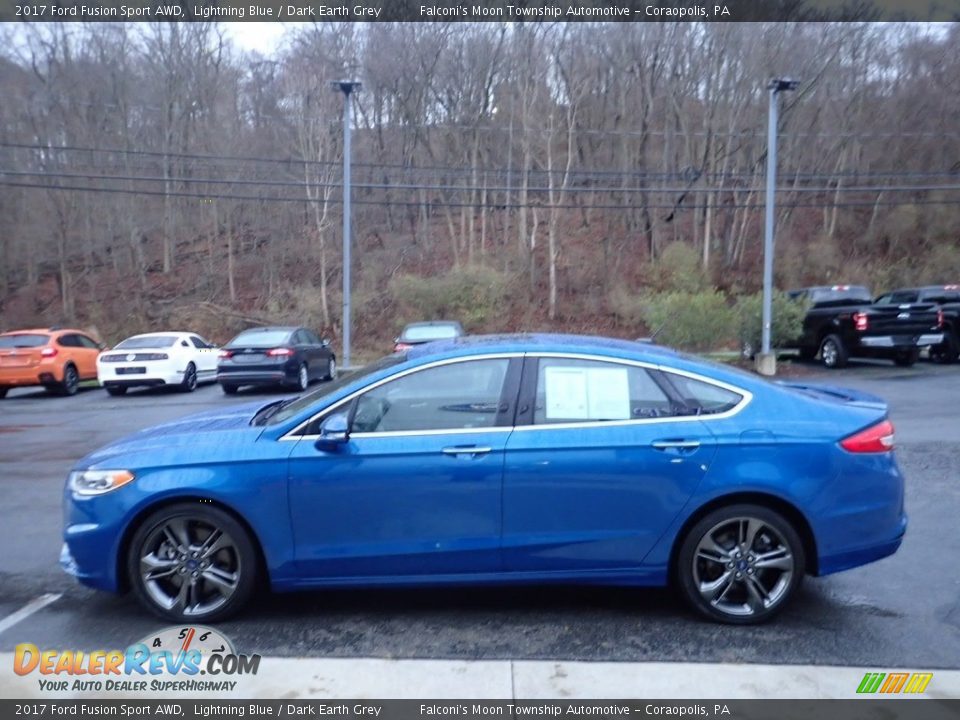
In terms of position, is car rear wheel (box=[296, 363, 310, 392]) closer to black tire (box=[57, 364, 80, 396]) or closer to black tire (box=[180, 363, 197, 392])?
black tire (box=[180, 363, 197, 392])

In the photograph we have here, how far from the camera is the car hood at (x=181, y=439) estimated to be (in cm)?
484

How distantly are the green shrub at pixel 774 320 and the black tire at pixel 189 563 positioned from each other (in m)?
17.5

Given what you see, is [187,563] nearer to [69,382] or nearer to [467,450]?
[467,450]

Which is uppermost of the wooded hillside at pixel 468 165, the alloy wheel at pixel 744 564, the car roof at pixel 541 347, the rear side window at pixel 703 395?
the wooded hillside at pixel 468 165

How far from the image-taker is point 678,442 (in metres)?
4.70

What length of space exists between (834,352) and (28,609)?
1821 cm

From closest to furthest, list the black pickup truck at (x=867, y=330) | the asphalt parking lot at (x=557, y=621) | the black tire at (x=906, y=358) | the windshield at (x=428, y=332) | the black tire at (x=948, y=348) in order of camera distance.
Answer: the asphalt parking lot at (x=557, y=621) → the black pickup truck at (x=867, y=330) → the windshield at (x=428, y=332) → the black tire at (x=906, y=358) → the black tire at (x=948, y=348)

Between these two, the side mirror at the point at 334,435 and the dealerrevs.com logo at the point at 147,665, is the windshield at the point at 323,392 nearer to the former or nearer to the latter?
the side mirror at the point at 334,435

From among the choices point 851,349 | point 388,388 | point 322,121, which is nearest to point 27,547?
point 388,388

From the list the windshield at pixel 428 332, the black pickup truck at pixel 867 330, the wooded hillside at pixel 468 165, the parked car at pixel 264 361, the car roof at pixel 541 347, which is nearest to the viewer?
the car roof at pixel 541 347

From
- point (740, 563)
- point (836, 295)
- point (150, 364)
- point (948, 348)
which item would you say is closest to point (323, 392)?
point (740, 563)

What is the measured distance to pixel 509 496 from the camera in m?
4.66

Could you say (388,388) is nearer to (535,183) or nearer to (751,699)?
(751,699)

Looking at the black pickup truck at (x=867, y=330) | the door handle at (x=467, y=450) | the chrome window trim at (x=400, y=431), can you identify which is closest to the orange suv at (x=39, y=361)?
the chrome window trim at (x=400, y=431)
